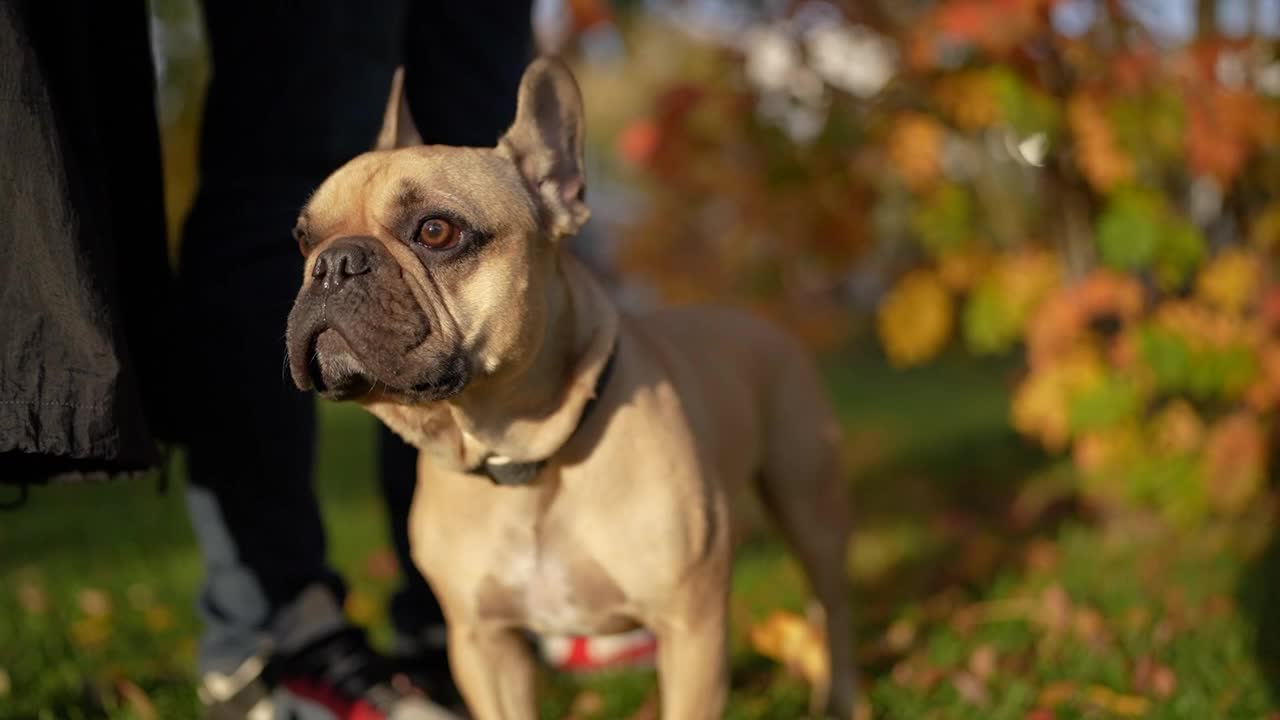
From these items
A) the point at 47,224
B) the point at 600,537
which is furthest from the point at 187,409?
the point at 600,537

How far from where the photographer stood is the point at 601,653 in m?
3.39

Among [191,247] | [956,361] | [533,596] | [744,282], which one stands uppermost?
[191,247]

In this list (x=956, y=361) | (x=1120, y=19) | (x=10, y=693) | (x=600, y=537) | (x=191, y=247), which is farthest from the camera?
(x=956, y=361)

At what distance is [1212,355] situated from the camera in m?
4.03

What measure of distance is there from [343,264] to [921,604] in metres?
2.44

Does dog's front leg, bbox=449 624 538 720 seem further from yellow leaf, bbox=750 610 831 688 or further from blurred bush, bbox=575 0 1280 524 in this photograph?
blurred bush, bbox=575 0 1280 524

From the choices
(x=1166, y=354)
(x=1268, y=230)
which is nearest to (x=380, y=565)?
(x=1166, y=354)

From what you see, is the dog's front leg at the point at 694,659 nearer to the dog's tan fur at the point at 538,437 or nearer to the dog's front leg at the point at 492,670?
the dog's tan fur at the point at 538,437

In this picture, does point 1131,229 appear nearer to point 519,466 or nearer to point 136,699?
point 519,466

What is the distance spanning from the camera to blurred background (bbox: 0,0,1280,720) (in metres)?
3.31

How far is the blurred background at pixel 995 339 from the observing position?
130 inches

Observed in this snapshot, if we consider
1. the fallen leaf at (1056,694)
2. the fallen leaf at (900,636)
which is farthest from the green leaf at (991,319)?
the fallen leaf at (1056,694)

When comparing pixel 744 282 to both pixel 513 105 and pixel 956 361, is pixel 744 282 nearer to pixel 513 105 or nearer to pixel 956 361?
pixel 513 105

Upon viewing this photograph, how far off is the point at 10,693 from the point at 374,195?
1.73 metres
